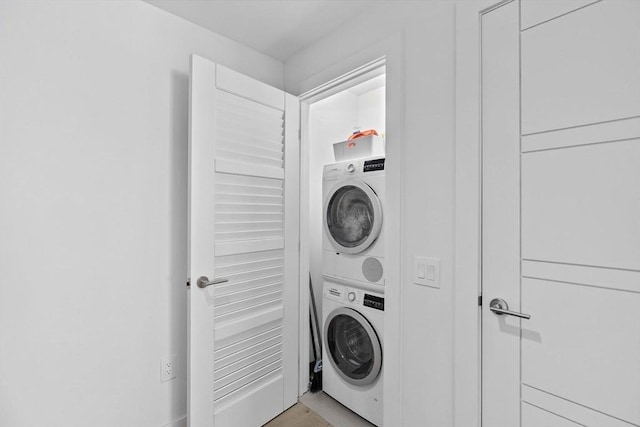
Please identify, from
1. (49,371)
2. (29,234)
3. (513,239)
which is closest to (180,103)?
(29,234)

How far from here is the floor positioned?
1.81 meters

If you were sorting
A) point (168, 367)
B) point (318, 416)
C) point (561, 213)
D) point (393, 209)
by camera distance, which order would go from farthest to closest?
1. point (318, 416)
2. point (168, 367)
3. point (393, 209)
4. point (561, 213)

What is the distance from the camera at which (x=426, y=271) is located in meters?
1.36

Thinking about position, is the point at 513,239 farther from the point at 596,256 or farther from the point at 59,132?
the point at 59,132

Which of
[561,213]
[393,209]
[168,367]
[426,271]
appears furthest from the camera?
[168,367]

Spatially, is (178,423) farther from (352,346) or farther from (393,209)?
(393,209)

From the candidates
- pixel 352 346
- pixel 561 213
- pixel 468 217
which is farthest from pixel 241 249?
pixel 561 213

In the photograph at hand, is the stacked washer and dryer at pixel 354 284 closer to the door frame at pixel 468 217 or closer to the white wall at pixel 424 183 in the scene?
the white wall at pixel 424 183

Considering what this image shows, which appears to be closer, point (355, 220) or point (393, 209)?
point (393, 209)

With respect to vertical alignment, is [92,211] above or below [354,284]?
above

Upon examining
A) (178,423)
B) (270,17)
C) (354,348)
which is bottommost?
(178,423)

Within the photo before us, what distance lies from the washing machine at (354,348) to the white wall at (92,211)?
3.02 feet

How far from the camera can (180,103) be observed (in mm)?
1666

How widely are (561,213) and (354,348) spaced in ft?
4.62
